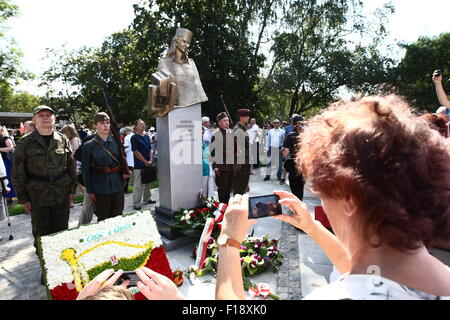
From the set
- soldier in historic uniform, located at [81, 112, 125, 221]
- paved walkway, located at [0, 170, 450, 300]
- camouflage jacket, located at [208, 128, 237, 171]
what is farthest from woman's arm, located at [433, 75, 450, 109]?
soldier in historic uniform, located at [81, 112, 125, 221]

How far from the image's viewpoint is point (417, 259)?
0.79 metres

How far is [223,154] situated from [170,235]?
188 cm

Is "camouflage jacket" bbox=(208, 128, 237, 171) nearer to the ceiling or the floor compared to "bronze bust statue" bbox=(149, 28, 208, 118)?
nearer to the floor

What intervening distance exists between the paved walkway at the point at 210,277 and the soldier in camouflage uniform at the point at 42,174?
53 cm

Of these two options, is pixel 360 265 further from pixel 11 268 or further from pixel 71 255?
pixel 11 268

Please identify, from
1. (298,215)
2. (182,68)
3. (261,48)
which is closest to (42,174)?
(182,68)

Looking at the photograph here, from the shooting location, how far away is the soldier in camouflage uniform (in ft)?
10.7

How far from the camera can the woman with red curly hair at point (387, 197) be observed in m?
0.74

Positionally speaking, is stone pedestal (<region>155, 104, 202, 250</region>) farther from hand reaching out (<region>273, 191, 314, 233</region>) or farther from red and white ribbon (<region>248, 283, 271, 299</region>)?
hand reaching out (<region>273, 191, 314, 233</region>)

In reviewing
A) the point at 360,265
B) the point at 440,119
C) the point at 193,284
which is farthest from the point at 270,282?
the point at 360,265

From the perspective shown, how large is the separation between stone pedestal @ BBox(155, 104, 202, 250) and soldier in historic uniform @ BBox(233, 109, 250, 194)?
3.34 ft

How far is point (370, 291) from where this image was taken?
2.35 feet

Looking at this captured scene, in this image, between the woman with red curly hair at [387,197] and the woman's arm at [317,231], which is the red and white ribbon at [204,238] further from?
the woman with red curly hair at [387,197]

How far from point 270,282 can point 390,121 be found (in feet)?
9.40
